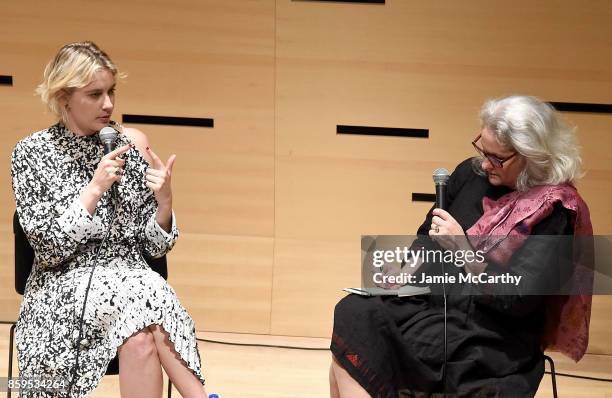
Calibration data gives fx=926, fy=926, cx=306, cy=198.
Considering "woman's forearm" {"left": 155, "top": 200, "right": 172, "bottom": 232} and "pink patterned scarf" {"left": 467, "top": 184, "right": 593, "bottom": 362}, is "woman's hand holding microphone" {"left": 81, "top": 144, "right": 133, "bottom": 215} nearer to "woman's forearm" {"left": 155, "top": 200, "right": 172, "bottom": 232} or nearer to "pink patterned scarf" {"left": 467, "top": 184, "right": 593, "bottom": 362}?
"woman's forearm" {"left": 155, "top": 200, "right": 172, "bottom": 232}

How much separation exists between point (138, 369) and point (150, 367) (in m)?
0.04

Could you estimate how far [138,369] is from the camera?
2779 mm

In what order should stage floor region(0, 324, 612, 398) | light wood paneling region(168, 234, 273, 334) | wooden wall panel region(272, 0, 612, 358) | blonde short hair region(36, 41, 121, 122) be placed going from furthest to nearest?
1. light wood paneling region(168, 234, 273, 334)
2. wooden wall panel region(272, 0, 612, 358)
3. stage floor region(0, 324, 612, 398)
4. blonde short hair region(36, 41, 121, 122)

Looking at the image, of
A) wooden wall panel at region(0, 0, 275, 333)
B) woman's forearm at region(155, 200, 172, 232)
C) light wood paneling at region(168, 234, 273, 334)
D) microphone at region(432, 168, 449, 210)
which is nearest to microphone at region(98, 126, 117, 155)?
woman's forearm at region(155, 200, 172, 232)

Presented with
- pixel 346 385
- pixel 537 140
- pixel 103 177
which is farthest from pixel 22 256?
pixel 537 140

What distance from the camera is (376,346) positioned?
2.83 meters

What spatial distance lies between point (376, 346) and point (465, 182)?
2.38 ft

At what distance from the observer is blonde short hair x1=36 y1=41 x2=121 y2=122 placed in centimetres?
301

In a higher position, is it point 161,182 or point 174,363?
point 161,182

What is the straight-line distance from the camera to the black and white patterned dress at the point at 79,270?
9.34 feet

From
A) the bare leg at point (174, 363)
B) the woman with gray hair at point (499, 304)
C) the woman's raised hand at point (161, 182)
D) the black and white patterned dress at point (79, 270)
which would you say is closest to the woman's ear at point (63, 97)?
the black and white patterned dress at point (79, 270)

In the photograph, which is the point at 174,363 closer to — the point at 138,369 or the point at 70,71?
the point at 138,369

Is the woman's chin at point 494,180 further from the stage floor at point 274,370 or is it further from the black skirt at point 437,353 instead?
the stage floor at point 274,370

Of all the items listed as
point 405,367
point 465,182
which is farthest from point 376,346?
point 465,182
